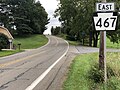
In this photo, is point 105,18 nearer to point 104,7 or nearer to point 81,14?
point 104,7

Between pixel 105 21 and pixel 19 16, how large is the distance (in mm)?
96716

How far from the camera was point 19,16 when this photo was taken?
106 m

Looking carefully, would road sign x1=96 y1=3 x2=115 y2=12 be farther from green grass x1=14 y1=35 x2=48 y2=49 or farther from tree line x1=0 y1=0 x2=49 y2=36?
tree line x1=0 y1=0 x2=49 y2=36

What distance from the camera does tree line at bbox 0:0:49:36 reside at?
103906 mm

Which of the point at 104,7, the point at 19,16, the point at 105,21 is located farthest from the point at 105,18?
the point at 19,16

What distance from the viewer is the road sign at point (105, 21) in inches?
409

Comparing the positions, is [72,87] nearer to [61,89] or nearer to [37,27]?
[61,89]

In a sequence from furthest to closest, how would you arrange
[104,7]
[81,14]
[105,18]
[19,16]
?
A: [19,16] → [81,14] → [104,7] → [105,18]

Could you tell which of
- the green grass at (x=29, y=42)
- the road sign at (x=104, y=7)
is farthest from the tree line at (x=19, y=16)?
the road sign at (x=104, y=7)

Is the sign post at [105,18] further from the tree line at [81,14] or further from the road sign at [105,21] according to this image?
the tree line at [81,14]

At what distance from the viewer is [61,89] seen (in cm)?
1123

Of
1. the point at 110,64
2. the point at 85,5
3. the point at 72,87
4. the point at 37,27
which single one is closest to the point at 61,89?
the point at 72,87

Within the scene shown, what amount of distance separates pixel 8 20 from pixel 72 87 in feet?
310

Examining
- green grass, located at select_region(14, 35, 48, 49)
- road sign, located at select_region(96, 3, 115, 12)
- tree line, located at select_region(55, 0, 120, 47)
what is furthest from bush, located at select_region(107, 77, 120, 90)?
green grass, located at select_region(14, 35, 48, 49)
